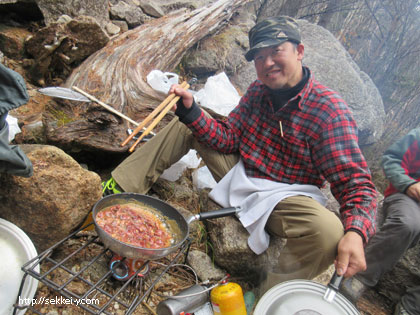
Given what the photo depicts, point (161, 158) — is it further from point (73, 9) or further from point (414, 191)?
point (73, 9)

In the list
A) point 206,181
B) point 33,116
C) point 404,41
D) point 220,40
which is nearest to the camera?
point 33,116

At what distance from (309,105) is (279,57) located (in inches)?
20.7

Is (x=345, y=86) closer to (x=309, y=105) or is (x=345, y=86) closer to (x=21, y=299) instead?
(x=309, y=105)

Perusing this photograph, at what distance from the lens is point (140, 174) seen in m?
2.93

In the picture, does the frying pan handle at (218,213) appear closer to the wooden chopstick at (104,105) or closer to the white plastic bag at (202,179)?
the white plastic bag at (202,179)

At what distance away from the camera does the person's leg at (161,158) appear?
9.53ft

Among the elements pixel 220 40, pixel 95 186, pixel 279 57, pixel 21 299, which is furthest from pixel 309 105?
pixel 220 40

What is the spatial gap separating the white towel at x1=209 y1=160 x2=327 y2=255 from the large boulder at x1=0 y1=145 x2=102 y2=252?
138cm

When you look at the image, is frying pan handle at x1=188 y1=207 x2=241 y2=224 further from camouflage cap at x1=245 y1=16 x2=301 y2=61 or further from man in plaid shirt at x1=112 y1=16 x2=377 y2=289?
camouflage cap at x1=245 y1=16 x2=301 y2=61

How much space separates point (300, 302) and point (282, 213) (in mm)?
999

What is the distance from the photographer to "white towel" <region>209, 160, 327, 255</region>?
265 centimetres

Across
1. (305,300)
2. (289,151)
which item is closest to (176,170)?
(289,151)

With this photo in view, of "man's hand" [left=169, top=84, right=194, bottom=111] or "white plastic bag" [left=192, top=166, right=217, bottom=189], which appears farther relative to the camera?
"white plastic bag" [left=192, top=166, right=217, bottom=189]

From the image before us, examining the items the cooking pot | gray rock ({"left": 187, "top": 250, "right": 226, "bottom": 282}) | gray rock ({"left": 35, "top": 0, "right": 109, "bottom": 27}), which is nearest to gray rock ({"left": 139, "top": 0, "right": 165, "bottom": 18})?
gray rock ({"left": 35, "top": 0, "right": 109, "bottom": 27})
